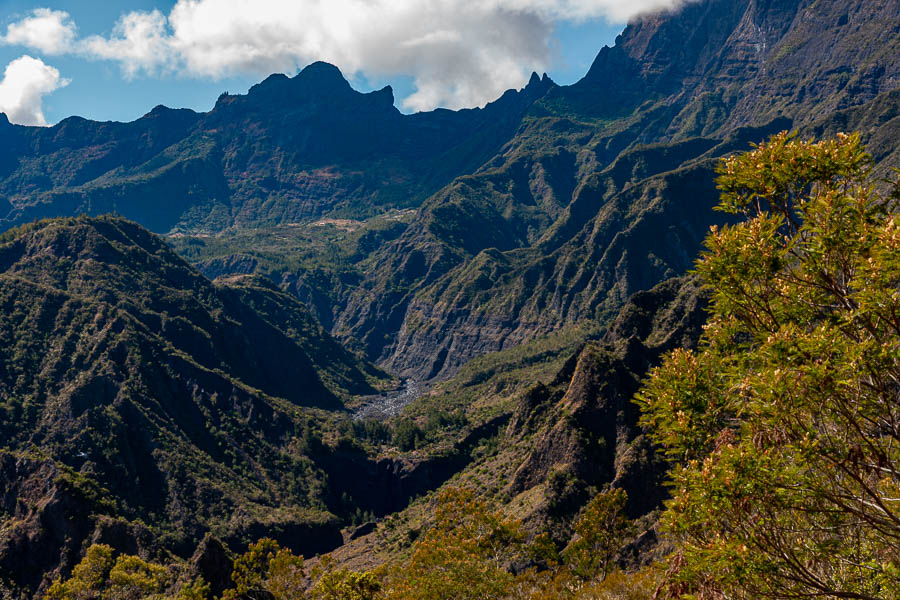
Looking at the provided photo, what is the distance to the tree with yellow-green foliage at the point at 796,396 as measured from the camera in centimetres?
1396

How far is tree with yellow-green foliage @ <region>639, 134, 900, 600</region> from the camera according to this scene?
1396 cm

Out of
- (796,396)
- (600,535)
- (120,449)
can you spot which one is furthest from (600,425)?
(120,449)

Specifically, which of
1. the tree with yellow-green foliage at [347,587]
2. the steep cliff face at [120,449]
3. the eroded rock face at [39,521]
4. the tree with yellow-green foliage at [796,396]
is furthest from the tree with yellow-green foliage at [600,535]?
the eroded rock face at [39,521]

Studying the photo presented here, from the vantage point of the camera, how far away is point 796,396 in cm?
1427

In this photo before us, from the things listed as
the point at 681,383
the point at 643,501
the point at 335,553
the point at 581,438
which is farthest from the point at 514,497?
the point at 681,383

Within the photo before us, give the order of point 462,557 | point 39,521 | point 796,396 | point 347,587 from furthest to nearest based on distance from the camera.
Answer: point 39,521 → point 347,587 → point 462,557 → point 796,396

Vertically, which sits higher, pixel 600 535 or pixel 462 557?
pixel 462 557

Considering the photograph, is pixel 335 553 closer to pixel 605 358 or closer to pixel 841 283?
pixel 605 358

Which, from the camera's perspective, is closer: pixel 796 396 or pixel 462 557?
pixel 796 396

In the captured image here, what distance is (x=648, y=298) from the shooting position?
158 meters

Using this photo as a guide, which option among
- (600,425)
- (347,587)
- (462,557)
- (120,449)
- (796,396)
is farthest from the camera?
(120,449)

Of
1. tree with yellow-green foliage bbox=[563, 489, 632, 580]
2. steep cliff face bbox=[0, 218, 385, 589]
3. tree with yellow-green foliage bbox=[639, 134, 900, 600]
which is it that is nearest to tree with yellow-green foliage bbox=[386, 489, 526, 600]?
tree with yellow-green foliage bbox=[563, 489, 632, 580]

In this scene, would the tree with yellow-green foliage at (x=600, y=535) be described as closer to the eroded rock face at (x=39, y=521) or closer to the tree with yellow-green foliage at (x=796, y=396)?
the tree with yellow-green foliage at (x=796, y=396)

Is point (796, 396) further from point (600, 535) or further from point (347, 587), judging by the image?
point (600, 535)
